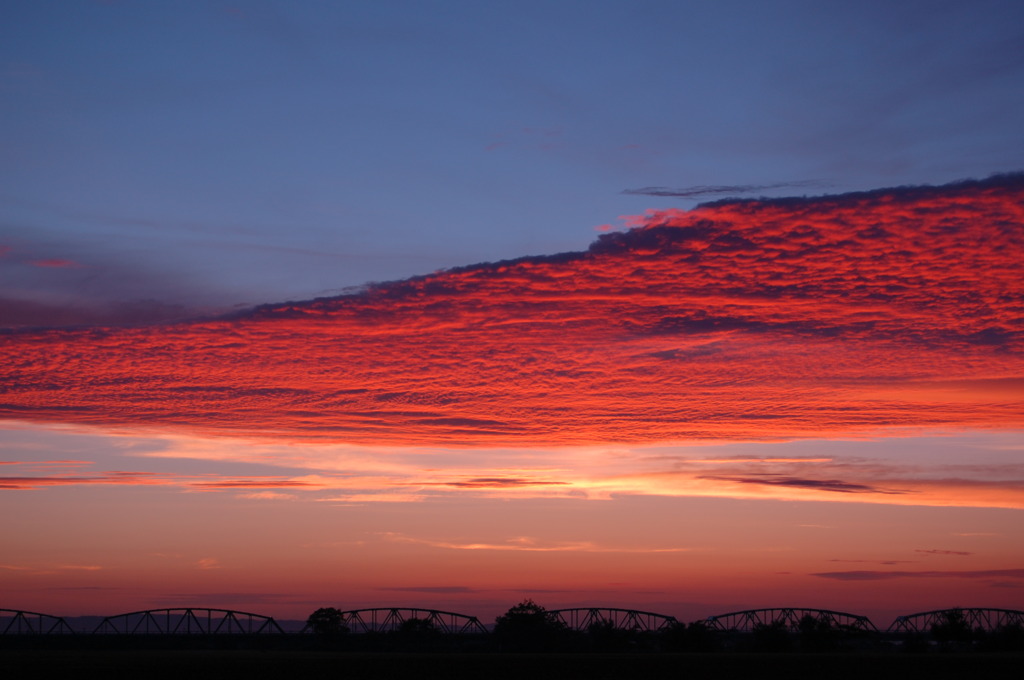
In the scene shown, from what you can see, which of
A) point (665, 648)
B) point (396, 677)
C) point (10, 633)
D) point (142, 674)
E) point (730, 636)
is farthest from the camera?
point (730, 636)

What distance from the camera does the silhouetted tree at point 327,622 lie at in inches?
6826

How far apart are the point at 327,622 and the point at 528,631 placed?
49261 mm

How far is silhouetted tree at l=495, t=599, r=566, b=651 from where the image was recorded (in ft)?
498

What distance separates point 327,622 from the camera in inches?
7407

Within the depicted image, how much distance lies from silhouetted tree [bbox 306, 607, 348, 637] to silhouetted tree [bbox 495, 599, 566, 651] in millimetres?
29982

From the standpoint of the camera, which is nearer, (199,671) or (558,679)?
(558,679)

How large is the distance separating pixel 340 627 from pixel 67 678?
125631mm

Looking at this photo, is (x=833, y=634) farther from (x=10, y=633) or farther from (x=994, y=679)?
(x=10, y=633)

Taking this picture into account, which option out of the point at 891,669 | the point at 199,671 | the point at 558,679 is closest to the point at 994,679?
the point at 891,669

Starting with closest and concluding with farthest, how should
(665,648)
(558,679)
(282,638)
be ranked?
(558,679) < (665,648) < (282,638)

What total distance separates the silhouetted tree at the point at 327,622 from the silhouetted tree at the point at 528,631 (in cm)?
2998

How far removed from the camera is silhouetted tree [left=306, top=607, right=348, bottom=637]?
173375mm

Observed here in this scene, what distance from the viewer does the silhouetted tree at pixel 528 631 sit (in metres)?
152

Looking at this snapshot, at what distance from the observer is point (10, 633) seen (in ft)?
511
